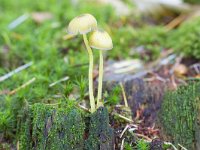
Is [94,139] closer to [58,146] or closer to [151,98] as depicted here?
[58,146]

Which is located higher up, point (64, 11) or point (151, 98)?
point (64, 11)

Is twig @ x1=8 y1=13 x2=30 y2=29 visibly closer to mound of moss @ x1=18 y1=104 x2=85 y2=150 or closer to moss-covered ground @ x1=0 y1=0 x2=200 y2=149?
moss-covered ground @ x1=0 y1=0 x2=200 y2=149

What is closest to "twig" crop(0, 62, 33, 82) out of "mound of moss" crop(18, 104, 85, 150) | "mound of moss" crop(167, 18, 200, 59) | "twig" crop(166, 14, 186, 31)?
"mound of moss" crop(18, 104, 85, 150)

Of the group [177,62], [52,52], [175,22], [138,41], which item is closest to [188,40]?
[177,62]

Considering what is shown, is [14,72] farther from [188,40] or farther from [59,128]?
[188,40]

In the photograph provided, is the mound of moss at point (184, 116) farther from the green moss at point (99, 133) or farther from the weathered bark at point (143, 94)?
the green moss at point (99, 133)

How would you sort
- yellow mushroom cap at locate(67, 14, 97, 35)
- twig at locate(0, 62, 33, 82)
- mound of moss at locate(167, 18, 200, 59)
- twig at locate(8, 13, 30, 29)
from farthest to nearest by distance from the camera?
twig at locate(8, 13, 30, 29) → mound of moss at locate(167, 18, 200, 59) → twig at locate(0, 62, 33, 82) → yellow mushroom cap at locate(67, 14, 97, 35)

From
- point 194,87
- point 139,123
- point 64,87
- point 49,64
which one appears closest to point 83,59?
point 49,64
